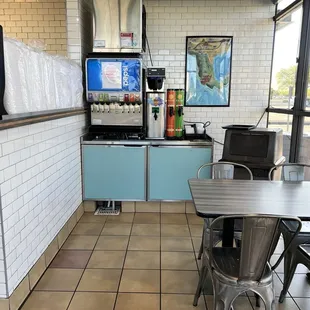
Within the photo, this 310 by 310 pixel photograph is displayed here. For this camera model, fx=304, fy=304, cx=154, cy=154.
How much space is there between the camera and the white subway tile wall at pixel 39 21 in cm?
382

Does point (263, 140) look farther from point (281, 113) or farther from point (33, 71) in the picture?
point (33, 71)

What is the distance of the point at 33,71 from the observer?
2322 millimetres

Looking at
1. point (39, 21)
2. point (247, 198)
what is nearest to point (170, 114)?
point (247, 198)

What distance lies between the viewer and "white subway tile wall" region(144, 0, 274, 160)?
165 inches

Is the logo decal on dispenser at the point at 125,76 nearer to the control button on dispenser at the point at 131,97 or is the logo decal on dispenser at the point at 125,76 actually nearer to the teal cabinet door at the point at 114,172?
the control button on dispenser at the point at 131,97

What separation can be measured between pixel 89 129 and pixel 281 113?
245cm

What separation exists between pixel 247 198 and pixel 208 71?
9.01 feet

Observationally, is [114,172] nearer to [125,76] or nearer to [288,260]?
[125,76]

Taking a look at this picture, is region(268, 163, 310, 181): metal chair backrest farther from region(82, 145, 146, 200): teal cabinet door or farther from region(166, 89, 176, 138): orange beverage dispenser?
region(82, 145, 146, 200): teal cabinet door

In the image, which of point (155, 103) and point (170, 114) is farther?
point (170, 114)

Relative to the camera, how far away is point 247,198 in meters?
2.03

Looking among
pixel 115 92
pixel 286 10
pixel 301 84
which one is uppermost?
pixel 286 10

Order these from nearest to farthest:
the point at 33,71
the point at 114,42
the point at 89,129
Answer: the point at 33,71 → the point at 114,42 → the point at 89,129

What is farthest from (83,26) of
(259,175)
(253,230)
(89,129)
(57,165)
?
(253,230)
